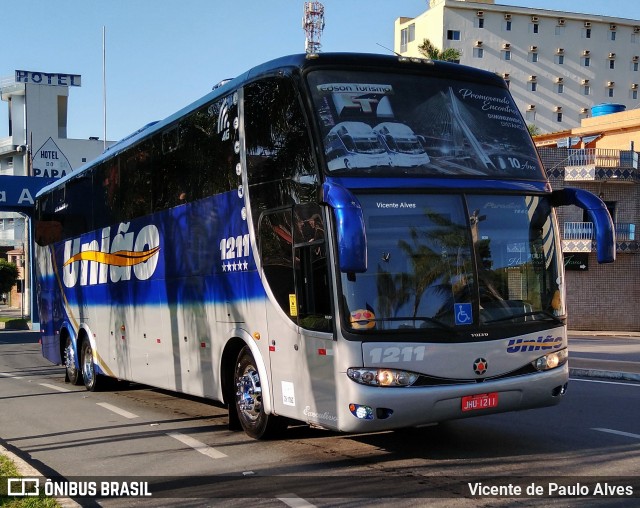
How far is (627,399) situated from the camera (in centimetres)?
1296

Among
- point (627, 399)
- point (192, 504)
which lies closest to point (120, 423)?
point (192, 504)

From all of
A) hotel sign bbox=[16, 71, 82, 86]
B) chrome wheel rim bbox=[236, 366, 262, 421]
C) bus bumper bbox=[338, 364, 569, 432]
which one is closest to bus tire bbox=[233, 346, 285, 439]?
chrome wheel rim bbox=[236, 366, 262, 421]

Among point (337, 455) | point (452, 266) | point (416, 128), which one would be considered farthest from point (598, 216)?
point (337, 455)

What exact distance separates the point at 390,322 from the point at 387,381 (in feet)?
1.73

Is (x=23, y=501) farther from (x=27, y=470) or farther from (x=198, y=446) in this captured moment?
(x=198, y=446)

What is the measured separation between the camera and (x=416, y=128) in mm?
8664

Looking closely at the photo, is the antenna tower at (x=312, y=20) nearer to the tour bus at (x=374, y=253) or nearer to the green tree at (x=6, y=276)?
the green tree at (x=6, y=276)

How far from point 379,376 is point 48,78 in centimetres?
8822

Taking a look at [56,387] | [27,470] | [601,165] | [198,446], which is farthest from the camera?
[601,165]

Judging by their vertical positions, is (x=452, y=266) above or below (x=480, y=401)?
above

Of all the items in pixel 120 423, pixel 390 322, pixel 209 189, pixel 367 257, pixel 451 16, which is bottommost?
pixel 120 423

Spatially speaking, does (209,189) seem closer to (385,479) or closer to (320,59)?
(320,59)

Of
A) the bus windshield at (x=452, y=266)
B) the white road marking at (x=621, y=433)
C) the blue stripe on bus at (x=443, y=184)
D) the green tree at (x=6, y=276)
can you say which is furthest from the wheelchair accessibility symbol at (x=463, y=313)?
the green tree at (x=6, y=276)

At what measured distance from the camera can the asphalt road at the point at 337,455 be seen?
736 centimetres
